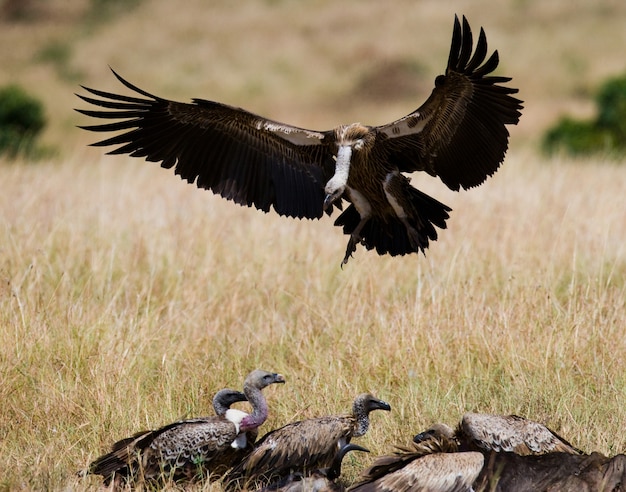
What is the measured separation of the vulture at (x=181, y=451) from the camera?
461 cm

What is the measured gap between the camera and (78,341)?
593 cm

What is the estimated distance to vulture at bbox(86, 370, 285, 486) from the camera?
4609mm

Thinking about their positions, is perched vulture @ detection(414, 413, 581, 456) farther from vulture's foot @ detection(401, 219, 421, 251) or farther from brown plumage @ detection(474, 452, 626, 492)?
vulture's foot @ detection(401, 219, 421, 251)

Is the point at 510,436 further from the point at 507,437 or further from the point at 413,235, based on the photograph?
the point at 413,235

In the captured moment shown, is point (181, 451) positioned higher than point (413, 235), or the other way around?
point (413, 235)

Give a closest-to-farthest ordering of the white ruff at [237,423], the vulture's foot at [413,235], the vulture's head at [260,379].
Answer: the white ruff at [237,423] → the vulture's head at [260,379] → the vulture's foot at [413,235]

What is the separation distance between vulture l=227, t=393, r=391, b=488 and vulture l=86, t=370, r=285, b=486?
15 centimetres

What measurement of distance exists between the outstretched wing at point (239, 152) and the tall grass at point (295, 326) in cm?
74

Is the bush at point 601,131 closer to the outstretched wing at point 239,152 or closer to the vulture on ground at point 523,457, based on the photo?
the outstretched wing at point 239,152

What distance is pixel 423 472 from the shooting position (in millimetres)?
4156

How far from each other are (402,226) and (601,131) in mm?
12807

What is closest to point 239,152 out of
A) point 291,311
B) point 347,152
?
point 347,152

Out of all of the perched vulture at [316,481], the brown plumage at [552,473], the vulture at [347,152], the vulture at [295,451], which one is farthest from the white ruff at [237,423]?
the vulture at [347,152]

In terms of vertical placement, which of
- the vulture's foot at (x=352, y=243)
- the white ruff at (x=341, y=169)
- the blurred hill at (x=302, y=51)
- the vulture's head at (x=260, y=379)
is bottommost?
the vulture's head at (x=260, y=379)
